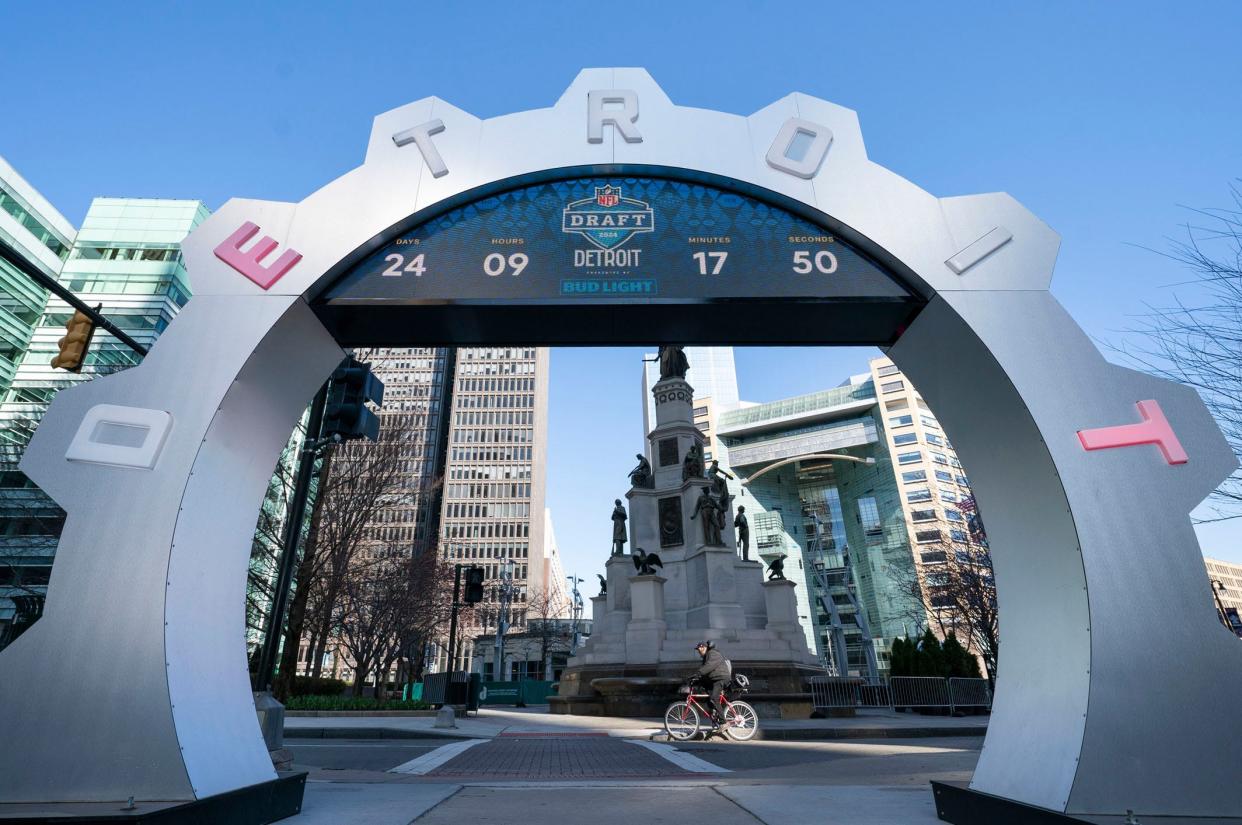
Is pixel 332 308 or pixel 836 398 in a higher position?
pixel 836 398

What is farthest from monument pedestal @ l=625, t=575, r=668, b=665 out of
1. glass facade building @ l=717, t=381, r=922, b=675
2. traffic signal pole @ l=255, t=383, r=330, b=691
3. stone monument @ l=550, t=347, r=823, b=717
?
glass facade building @ l=717, t=381, r=922, b=675

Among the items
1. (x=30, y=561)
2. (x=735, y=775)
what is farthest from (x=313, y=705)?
(x=30, y=561)

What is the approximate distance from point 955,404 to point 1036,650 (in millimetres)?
1879

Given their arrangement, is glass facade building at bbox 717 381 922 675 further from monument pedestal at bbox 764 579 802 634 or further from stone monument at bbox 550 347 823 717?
monument pedestal at bbox 764 579 802 634

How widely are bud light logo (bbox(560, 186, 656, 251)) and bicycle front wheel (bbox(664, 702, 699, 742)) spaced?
32.5 ft

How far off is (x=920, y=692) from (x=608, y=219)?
25997mm

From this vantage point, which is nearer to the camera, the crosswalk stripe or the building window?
the crosswalk stripe

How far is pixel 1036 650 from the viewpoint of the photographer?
444 centimetres

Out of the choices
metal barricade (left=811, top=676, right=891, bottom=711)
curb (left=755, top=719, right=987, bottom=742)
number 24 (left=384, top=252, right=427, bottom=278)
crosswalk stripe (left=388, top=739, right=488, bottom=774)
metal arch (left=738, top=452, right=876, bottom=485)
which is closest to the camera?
number 24 (left=384, top=252, right=427, bottom=278)

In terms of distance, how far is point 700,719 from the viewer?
12578 mm

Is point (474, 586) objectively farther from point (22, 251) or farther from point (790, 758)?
point (22, 251)

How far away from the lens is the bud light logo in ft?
17.6

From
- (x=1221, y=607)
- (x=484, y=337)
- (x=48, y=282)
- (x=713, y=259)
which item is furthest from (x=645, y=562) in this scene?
(x=1221, y=607)

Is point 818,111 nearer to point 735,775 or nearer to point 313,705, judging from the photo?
point 735,775
